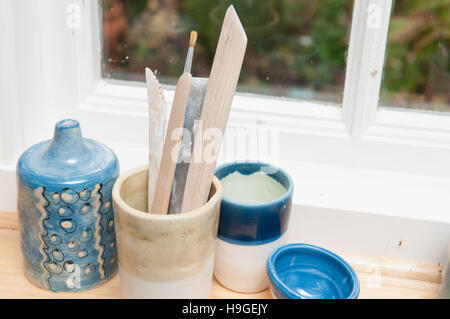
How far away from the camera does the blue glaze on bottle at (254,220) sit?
56 cm

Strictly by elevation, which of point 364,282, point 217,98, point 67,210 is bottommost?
point 364,282

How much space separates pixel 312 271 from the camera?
600 mm

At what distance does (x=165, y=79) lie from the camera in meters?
0.77

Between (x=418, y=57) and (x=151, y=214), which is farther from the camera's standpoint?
(x=418, y=57)

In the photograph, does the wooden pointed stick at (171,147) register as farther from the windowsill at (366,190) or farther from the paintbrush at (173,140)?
the windowsill at (366,190)

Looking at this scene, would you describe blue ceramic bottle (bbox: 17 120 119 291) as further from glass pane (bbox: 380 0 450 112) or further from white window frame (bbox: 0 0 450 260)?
glass pane (bbox: 380 0 450 112)

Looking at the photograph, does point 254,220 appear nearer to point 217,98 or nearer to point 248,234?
point 248,234

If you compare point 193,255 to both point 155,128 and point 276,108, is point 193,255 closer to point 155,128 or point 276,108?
point 155,128

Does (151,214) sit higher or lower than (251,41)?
lower

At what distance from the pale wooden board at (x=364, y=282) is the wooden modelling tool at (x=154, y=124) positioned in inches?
5.5

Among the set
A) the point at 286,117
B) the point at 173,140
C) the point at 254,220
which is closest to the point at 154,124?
the point at 173,140

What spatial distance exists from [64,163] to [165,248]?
5.7 inches

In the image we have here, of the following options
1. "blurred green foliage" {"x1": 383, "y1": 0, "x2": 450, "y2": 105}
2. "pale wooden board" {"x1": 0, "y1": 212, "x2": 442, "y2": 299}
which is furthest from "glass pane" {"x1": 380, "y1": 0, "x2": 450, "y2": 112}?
"pale wooden board" {"x1": 0, "y1": 212, "x2": 442, "y2": 299}
